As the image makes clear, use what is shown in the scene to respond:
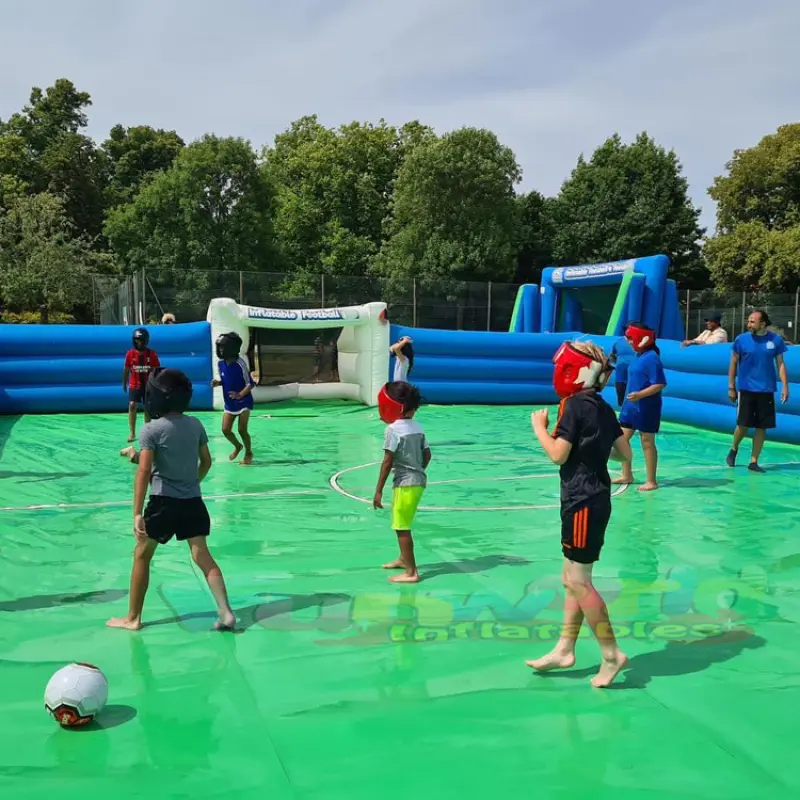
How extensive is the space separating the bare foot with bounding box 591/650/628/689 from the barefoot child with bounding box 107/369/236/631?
178 centimetres

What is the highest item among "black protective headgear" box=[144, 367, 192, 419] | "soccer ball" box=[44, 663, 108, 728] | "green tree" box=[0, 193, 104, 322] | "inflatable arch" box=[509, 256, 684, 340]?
"green tree" box=[0, 193, 104, 322]

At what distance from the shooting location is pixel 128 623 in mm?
4086

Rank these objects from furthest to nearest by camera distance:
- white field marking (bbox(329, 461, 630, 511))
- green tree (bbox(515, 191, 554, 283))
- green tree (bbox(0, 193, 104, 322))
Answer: green tree (bbox(515, 191, 554, 283)) < green tree (bbox(0, 193, 104, 322)) < white field marking (bbox(329, 461, 630, 511))

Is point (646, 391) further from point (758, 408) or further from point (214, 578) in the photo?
point (214, 578)

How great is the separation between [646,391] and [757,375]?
171 centimetres

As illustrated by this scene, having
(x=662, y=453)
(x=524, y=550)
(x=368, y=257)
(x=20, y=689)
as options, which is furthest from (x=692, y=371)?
(x=368, y=257)

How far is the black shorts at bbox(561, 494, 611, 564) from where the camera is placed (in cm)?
342

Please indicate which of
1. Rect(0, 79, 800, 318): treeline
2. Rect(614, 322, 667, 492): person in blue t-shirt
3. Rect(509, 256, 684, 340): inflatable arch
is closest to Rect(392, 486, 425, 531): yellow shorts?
Rect(614, 322, 667, 492): person in blue t-shirt

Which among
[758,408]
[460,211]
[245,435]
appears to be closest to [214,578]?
[245,435]

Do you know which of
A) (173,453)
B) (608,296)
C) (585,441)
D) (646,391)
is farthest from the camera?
(608,296)

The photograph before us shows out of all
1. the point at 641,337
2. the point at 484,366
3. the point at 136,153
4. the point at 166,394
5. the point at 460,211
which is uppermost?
the point at 136,153

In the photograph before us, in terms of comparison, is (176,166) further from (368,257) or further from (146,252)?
(368,257)

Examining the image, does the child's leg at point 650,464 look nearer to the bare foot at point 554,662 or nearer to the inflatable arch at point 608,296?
the bare foot at point 554,662

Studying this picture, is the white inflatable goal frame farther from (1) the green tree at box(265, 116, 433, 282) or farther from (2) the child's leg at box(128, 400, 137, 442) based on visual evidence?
(1) the green tree at box(265, 116, 433, 282)
